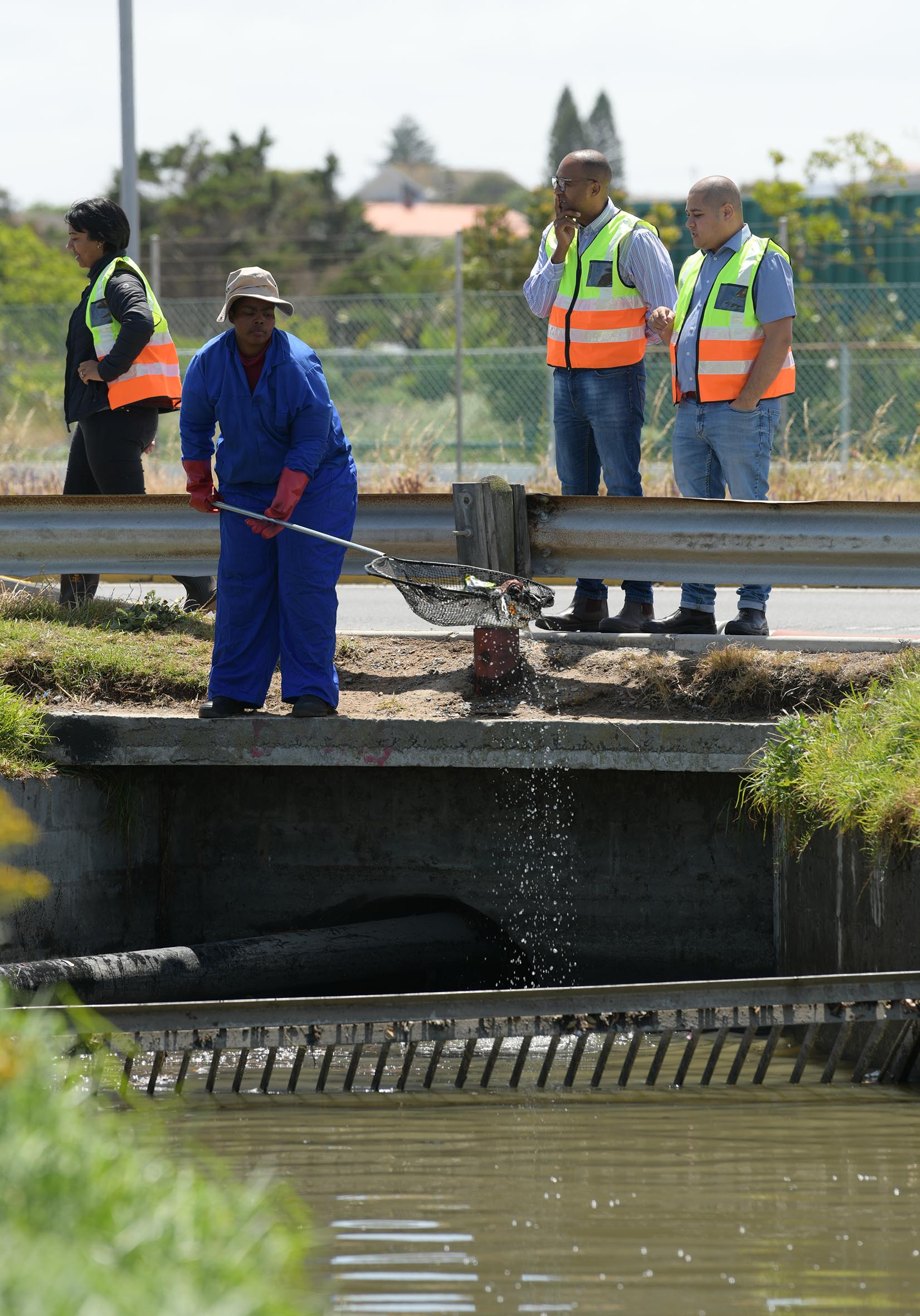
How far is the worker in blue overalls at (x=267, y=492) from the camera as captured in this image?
5711 millimetres

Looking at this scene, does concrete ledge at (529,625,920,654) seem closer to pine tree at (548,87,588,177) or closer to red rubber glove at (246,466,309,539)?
red rubber glove at (246,466,309,539)

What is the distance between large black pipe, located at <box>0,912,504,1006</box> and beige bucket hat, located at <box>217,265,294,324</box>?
2.23 metres

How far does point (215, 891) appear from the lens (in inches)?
261

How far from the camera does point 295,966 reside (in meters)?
5.81

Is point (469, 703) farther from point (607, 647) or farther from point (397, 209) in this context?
point (397, 209)

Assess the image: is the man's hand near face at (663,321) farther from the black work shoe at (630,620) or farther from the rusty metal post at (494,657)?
the rusty metal post at (494,657)

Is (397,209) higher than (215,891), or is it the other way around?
(397,209)

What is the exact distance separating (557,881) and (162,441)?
11781 millimetres

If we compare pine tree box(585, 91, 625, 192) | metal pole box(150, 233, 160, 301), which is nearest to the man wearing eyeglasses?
metal pole box(150, 233, 160, 301)

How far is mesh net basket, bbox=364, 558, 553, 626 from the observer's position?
6000mm

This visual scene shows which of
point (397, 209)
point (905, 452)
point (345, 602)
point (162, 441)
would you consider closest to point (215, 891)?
point (345, 602)

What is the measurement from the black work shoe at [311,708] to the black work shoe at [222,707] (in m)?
0.20

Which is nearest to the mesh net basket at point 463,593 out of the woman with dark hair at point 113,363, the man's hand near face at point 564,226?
the woman with dark hair at point 113,363

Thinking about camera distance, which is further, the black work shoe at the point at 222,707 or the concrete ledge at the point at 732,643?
the concrete ledge at the point at 732,643
